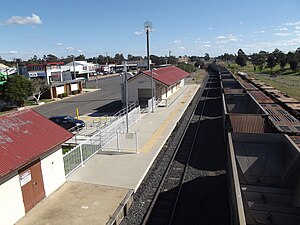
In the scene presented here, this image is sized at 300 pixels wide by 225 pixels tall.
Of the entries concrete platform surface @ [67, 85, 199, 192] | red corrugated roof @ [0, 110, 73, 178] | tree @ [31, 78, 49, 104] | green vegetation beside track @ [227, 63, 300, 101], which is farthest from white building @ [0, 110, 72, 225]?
green vegetation beside track @ [227, 63, 300, 101]

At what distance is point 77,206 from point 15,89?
87.2ft

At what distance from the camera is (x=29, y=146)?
987cm

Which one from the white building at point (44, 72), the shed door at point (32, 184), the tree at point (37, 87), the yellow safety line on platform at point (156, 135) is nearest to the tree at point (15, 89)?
the tree at point (37, 87)

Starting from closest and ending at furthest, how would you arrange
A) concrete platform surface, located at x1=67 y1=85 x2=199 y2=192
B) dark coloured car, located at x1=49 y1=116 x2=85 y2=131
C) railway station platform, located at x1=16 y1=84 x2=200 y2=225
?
railway station platform, located at x1=16 y1=84 x2=200 y2=225 → concrete platform surface, located at x1=67 y1=85 x2=199 y2=192 → dark coloured car, located at x1=49 y1=116 x2=85 y2=131

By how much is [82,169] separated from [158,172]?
12.7 ft

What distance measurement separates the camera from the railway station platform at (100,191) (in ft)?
30.0

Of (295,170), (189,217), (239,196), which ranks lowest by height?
(189,217)

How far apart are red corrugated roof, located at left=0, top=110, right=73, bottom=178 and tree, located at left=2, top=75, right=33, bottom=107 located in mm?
22520

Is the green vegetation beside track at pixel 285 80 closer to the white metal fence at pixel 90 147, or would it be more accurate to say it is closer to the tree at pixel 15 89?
the white metal fence at pixel 90 147

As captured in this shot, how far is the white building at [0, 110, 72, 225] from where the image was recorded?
860cm

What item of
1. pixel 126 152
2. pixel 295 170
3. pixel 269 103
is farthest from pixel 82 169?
pixel 269 103

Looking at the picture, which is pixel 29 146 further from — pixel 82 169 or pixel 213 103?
pixel 213 103

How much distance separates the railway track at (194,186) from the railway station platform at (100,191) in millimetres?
1140

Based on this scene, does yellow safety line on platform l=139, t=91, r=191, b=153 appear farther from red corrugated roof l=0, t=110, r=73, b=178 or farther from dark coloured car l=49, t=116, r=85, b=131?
dark coloured car l=49, t=116, r=85, b=131
